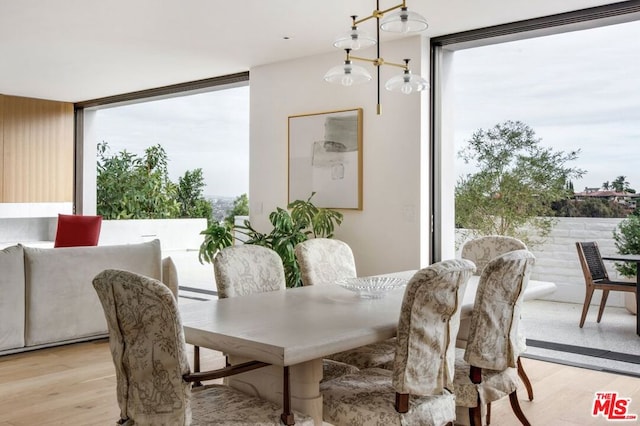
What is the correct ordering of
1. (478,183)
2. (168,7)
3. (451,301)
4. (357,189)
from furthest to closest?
1. (357,189)
2. (478,183)
3. (168,7)
4. (451,301)

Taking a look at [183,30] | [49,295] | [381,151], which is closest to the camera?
[49,295]

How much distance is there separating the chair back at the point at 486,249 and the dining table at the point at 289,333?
1123 mm

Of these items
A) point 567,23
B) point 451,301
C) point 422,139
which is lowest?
point 451,301

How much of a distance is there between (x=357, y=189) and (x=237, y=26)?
1.69m

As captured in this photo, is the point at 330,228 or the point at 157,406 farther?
the point at 330,228

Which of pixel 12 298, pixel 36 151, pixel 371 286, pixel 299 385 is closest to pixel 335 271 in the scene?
pixel 371 286

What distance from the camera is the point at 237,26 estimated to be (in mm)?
4902

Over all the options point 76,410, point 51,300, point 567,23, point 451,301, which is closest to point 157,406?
point 451,301

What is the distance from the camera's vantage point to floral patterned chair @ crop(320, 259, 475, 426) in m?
2.17

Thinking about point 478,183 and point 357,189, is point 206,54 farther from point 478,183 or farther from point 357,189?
point 478,183

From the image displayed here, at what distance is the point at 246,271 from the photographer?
3199mm

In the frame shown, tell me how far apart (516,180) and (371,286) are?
1.96 m

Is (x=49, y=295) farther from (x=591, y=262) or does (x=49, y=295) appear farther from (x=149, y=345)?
(x=591, y=262)

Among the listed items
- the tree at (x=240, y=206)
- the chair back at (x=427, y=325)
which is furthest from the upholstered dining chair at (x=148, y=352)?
the tree at (x=240, y=206)
